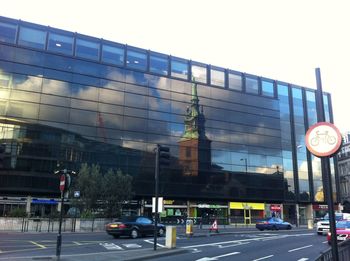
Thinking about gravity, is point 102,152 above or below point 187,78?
below

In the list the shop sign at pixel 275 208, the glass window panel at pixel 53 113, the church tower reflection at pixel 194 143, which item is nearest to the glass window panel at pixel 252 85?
the church tower reflection at pixel 194 143

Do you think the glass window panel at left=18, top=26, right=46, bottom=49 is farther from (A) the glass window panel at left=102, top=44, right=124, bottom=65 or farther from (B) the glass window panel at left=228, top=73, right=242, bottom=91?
(B) the glass window panel at left=228, top=73, right=242, bottom=91

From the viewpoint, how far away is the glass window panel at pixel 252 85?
67.2 meters

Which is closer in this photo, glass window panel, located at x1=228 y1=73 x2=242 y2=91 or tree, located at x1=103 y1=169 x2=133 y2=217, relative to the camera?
tree, located at x1=103 y1=169 x2=133 y2=217

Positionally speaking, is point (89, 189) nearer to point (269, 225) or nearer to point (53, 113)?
point (53, 113)

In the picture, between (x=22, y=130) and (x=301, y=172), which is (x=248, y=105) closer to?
(x=301, y=172)

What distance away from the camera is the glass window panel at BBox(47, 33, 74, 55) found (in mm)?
51312

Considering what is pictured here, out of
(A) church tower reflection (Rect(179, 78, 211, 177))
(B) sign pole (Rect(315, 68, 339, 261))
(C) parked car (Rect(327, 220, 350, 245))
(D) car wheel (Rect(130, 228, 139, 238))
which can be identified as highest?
(A) church tower reflection (Rect(179, 78, 211, 177))

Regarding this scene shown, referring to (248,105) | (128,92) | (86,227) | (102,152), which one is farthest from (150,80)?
(86,227)

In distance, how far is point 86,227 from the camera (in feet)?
116

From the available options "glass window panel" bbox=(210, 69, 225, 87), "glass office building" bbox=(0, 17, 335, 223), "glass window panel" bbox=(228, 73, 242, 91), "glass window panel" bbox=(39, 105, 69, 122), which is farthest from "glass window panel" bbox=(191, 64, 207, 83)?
"glass window panel" bbox=(39, 105, 69, 122)

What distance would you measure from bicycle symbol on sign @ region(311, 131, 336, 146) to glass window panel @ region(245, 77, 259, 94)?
62043mm

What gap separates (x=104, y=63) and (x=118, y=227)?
33.5m

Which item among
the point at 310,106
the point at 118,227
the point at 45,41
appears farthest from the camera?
the point at 310,106
